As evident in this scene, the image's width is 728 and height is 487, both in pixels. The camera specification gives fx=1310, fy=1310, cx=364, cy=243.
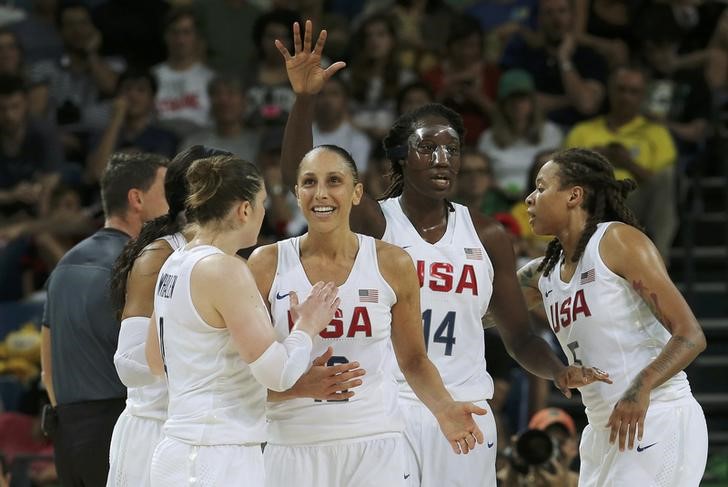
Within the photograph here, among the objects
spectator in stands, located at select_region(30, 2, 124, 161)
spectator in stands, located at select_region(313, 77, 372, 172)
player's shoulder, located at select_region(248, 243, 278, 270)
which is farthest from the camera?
spectator in stands, located at select_region(30, 2, 124, 161)

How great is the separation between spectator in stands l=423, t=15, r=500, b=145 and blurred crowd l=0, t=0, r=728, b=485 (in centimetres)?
2

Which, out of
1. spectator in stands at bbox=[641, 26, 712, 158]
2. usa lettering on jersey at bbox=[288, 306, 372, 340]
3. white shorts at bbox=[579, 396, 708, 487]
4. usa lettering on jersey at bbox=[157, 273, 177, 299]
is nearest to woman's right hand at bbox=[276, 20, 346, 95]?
usa lettering on jersey at bbox=[288, 306, 372, 340]

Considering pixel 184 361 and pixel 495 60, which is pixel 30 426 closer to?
pixel 184 361

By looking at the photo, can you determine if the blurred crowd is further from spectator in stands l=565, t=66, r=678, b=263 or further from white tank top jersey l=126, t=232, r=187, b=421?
white tank top jersey l=126, t=232, r=187, b=421

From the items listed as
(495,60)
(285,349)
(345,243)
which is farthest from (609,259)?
(495,60)

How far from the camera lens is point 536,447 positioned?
745 centimetres

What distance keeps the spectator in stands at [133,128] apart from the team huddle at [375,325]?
5375 millimetres

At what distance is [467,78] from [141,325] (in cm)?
663

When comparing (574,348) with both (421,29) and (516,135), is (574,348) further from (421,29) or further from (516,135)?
(421,29)

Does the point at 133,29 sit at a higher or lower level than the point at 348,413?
higher

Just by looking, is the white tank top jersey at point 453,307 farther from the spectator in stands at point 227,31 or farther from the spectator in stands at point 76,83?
the spectator in stands at point 227,31

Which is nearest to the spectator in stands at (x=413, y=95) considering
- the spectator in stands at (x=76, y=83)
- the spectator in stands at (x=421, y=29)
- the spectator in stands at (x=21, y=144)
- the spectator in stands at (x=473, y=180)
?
the spectator in stands at (x=473, y=180)

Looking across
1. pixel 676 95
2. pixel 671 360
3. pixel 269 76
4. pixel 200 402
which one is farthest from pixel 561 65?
pixel 200 402

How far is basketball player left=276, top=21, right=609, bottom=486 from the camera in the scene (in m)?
5.71
